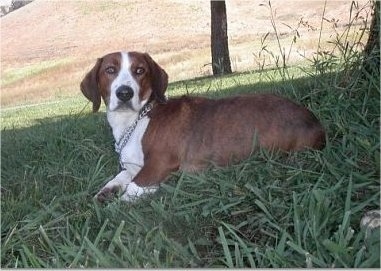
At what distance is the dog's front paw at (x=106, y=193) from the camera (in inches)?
158

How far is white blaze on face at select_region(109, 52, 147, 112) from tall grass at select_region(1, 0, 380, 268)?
0.53m

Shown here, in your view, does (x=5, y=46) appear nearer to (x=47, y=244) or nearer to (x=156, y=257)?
(x=47, y=244)

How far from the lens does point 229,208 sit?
3355mm

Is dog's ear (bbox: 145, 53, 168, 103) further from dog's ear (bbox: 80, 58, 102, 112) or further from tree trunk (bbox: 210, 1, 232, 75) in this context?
tree trunk (bbox: 210, 1, 232, 75)

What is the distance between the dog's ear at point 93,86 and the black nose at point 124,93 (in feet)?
1.15

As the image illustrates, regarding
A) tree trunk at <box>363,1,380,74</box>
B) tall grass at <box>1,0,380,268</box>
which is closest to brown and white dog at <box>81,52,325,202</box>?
tall grass at <box>1,0,380,268</box>

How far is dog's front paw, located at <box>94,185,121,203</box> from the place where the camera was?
400 cm

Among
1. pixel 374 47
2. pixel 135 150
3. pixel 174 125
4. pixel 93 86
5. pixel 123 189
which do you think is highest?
Result: pixel 93 86

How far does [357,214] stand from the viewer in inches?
121

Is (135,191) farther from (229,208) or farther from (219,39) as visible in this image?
(219,39)

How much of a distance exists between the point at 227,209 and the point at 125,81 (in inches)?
49.4

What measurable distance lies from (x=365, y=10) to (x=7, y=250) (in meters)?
3.38

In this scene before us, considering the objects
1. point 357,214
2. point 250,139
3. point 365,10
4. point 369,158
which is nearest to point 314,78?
point 365,10

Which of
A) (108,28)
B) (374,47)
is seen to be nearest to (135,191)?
(108,28)
